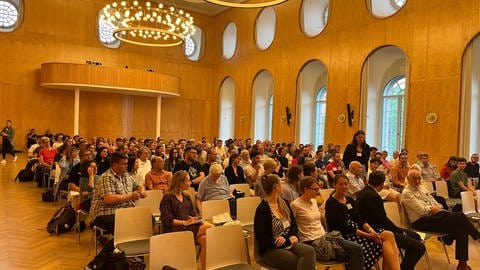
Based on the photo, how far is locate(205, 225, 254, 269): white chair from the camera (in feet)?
10.9

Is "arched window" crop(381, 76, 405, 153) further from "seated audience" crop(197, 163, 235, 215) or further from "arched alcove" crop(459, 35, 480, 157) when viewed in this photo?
"seated audience" crop(197, 163, 235, 215)

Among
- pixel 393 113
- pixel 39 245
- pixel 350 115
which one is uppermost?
pixel 393 113

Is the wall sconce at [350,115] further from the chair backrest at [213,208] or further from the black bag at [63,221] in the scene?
the black bag at [63,221]

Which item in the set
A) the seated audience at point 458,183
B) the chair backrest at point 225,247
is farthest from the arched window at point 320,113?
the chair backrest at point 225,247

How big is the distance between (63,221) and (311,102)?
11.7m

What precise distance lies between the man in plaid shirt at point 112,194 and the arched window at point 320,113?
1207 centimetres

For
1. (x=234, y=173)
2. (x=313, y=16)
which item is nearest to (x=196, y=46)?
(x=313, y=16)

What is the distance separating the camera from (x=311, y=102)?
15.7m

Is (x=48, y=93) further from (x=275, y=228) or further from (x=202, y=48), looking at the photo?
(x=275, y=228)

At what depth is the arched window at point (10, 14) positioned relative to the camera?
15969 millimetres

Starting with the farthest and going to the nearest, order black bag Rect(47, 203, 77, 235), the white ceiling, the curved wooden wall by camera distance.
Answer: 1. the white ceiling
2. the curved wooden wall
3. black bag Rect(47, 203, 77, 235)

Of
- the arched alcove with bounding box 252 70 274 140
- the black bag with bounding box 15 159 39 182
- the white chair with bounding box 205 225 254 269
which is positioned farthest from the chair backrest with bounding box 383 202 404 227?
the arched alcove with bounding box 252 70 274 140

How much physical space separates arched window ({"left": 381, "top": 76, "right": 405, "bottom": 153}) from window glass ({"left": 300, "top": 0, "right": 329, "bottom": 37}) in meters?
3.42

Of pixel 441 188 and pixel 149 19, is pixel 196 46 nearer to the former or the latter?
pixel 149 19
